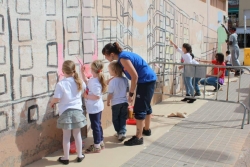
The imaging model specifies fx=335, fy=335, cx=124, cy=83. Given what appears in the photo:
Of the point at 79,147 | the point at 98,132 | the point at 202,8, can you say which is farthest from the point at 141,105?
the point at 202,8

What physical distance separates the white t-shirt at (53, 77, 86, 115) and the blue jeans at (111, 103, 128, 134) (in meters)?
1.03

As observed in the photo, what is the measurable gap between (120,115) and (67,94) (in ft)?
4.30

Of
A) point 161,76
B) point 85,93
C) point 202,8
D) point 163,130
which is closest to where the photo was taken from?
point 85,93

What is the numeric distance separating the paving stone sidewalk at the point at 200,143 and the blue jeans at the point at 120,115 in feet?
1.85

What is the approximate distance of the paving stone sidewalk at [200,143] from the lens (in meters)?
4.66

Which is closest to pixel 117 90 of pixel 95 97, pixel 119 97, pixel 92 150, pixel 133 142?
pixel 119 97

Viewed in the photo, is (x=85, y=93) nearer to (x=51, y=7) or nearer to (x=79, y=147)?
(x=79, y=147)

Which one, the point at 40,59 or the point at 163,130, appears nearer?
the point at 40,59

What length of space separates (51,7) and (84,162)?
2.18m

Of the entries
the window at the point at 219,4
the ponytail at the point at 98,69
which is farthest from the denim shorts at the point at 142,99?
the window at the point at 219,4

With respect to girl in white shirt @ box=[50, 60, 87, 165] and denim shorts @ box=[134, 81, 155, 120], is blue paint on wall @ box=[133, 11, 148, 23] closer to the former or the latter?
denim shorts @ box=[134, 81, 155, 120]

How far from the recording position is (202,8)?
1248cm

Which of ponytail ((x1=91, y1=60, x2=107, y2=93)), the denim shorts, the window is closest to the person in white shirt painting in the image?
the denim shorts

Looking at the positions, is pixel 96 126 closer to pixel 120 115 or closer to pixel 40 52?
pixel 120 115
